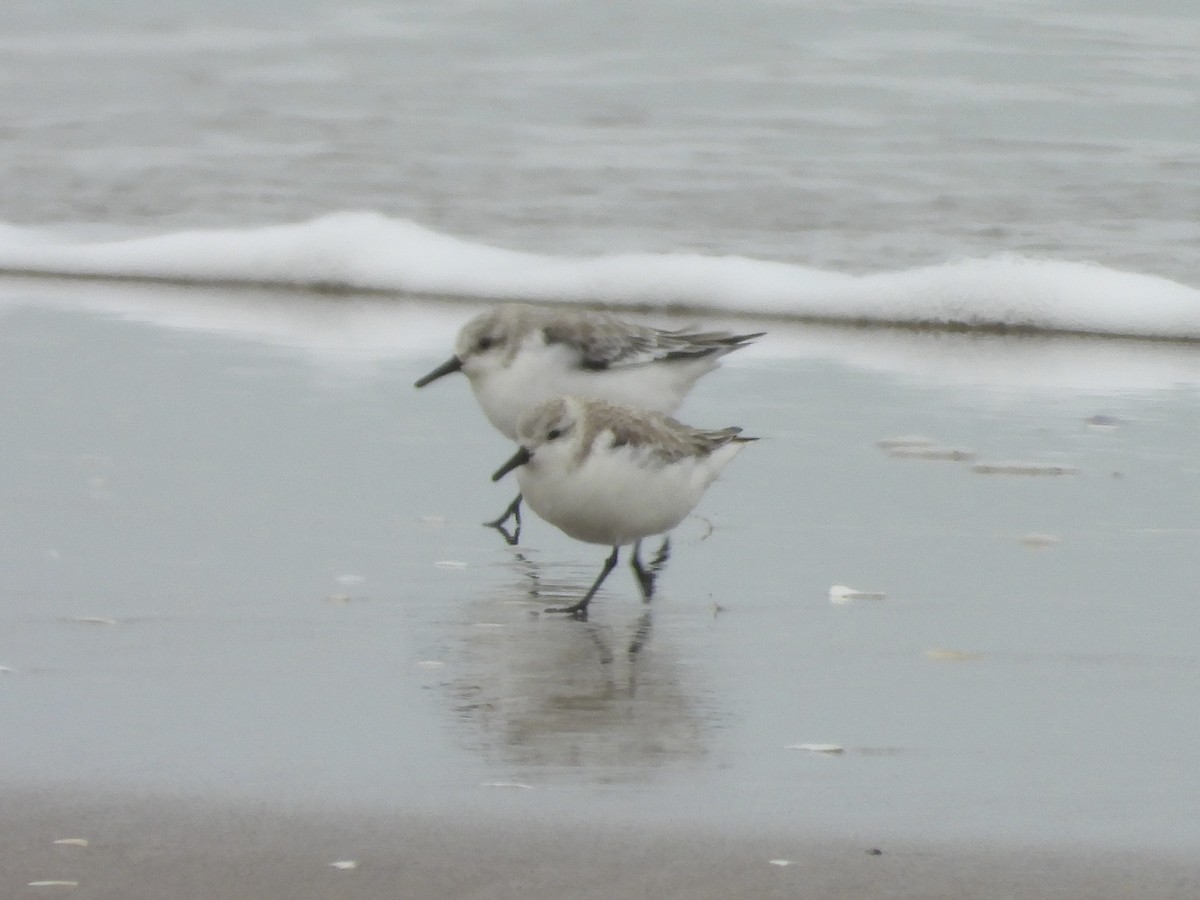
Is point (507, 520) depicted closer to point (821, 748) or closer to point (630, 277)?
point (821, 748)

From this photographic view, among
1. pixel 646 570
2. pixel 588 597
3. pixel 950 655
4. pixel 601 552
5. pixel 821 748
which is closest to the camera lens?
pixel 821 748

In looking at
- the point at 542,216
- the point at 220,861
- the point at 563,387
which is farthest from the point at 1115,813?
the point at 542,216

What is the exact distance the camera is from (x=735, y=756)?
3.33 metres

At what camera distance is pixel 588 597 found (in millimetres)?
4352

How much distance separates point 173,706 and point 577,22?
39.4 ft

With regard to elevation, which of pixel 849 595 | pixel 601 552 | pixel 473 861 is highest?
pixel 473 861

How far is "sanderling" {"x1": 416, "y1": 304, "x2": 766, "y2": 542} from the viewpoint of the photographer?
5.55 m

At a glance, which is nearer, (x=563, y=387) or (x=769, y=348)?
(x=563, y=387)

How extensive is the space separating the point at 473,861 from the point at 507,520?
2.44 meters

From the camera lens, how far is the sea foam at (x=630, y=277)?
809 cm

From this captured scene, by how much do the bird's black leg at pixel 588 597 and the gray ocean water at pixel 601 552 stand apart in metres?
0.09

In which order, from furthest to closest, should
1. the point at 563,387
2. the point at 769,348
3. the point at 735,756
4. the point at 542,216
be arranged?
the point at 542,216 < the point at 769,348 < the point at 563,387 < the point at 735,756

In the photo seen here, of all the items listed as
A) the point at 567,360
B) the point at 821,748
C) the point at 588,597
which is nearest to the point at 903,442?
the point at 567,360

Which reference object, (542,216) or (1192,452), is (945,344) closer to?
(1192,452)
